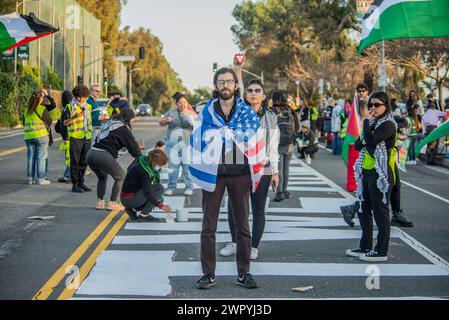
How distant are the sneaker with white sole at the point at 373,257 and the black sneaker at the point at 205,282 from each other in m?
2.09

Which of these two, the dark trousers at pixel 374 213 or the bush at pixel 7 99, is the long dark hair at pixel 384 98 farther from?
the bush at pixel 7 99

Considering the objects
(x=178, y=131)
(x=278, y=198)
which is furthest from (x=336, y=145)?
(x=278, y=198)

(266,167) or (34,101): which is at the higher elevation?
(34,101)

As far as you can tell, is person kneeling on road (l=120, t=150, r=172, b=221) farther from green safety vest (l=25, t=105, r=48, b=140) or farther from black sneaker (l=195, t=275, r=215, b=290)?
green safety vest (l=25, t=105, r=48, b=140)

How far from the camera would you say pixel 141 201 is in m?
12.0

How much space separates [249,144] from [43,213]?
5804mm

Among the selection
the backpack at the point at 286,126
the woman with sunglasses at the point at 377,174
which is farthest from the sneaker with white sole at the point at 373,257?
the backpack at the point at 286,126

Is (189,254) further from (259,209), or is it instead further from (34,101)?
(34,101)

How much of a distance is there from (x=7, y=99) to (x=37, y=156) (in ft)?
86.7

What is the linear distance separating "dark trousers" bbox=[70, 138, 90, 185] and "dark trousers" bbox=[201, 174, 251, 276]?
781 centimetres

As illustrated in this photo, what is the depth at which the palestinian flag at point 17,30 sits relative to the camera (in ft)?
56.9
